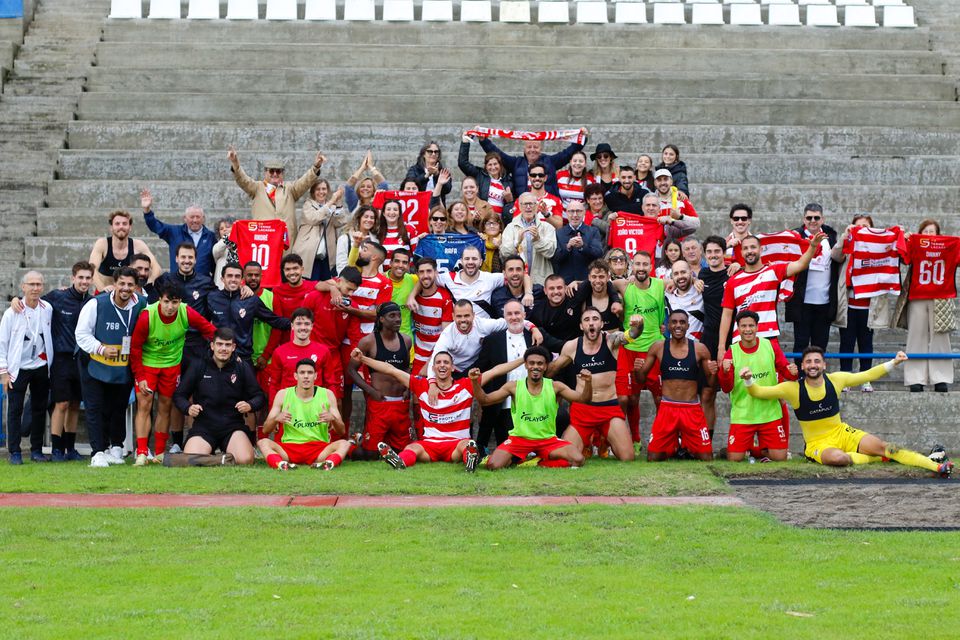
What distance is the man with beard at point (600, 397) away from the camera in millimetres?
13625

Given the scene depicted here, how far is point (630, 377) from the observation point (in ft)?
46.7

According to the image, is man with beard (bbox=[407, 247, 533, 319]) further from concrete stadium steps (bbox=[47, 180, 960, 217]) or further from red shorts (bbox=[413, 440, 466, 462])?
concrete stadium steps (bbox=[47, 180, 960, 217])

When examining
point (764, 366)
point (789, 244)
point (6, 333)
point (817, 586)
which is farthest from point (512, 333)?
point (817, 586)

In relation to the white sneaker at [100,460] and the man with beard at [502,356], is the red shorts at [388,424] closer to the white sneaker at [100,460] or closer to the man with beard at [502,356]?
the man with beard at [502,356]

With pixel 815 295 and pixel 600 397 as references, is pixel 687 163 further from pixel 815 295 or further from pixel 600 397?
pixel 600 397

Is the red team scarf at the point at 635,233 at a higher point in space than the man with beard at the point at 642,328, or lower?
higher

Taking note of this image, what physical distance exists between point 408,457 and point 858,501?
165 inches

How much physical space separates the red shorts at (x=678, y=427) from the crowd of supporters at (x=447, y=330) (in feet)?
0.05

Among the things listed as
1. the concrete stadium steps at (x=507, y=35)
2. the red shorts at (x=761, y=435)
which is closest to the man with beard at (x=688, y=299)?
the red shorts at (x=761, y=435)

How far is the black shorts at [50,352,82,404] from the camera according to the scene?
13.9 m

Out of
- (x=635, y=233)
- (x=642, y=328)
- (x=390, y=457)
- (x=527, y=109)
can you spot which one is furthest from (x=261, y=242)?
(x=527, y=109)

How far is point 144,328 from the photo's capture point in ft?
44.6

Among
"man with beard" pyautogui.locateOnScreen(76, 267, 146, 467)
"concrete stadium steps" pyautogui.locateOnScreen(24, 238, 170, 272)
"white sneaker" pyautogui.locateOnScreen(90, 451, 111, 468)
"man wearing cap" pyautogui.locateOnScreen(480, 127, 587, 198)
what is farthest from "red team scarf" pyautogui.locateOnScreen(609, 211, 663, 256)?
"concrete stadium steps" pyautogui.locateOnScreen(24, 238, 170, 272)

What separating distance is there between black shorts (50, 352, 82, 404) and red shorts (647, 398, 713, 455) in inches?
219
